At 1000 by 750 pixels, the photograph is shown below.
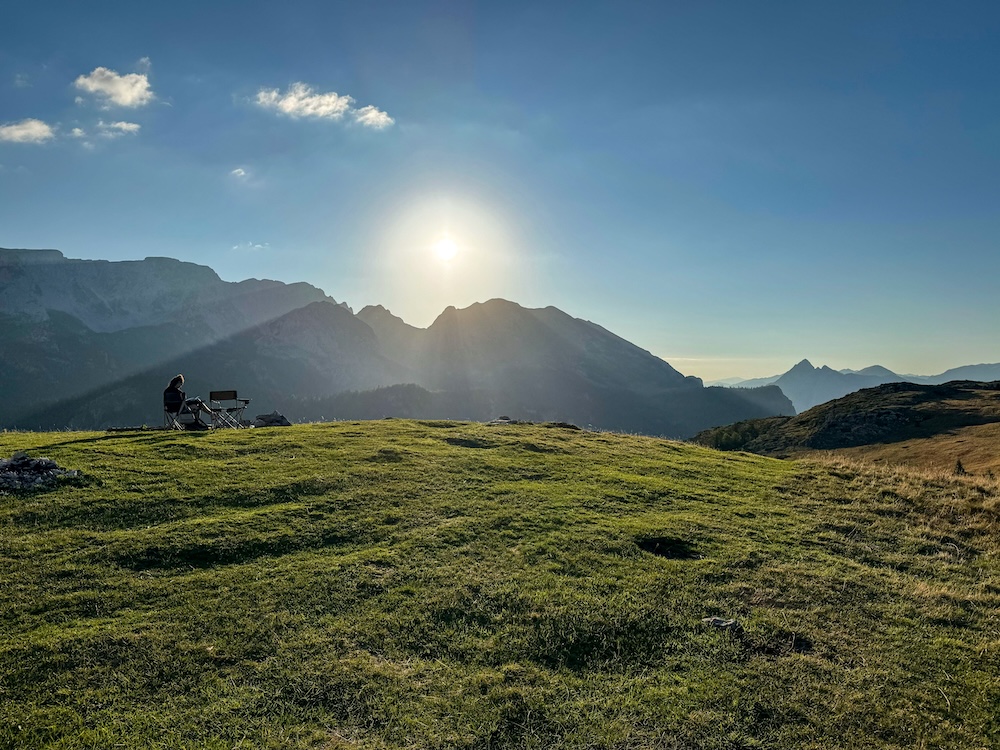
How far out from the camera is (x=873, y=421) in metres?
118

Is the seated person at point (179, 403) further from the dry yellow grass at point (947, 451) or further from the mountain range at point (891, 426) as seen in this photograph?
the mountain range at point (891, 426)

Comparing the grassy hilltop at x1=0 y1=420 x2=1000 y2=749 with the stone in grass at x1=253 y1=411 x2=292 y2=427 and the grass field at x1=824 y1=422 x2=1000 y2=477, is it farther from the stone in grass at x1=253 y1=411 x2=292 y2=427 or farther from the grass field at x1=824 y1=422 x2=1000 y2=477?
the grass field at x1=824 y1=422 x2=1000 y2=477

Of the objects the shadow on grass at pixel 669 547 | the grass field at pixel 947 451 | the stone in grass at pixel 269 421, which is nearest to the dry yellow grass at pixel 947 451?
the grass field at pixel 947 451

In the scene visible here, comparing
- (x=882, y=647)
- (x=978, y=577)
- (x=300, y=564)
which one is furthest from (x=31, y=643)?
(x=978, y=577)

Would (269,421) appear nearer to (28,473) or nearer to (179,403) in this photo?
(179,403)

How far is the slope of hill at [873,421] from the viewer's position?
106500mm

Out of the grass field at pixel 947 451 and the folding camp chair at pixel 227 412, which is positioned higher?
the folding camp chair at pixel 227 412

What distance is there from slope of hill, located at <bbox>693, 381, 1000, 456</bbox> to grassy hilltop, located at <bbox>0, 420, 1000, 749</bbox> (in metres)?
97.3

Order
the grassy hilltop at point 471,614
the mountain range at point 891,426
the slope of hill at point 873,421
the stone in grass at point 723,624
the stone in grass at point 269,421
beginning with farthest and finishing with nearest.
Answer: the slope of hill at point 873,421 < the mountain range at point 891,426 < the stone in grass at point 269,421 < the stone in grass at point 723,624 < the grassy hilltop at point 471,614

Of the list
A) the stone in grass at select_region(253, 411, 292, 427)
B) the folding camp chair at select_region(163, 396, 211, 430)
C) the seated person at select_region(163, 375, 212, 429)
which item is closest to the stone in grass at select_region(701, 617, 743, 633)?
the folding camp chair at select_region(163, 396, 211, 430)

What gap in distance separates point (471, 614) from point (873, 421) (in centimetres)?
13664

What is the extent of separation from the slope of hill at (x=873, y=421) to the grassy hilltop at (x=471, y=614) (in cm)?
9729

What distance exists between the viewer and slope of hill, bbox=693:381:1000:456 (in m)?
106

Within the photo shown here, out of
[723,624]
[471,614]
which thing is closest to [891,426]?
[723,624]
